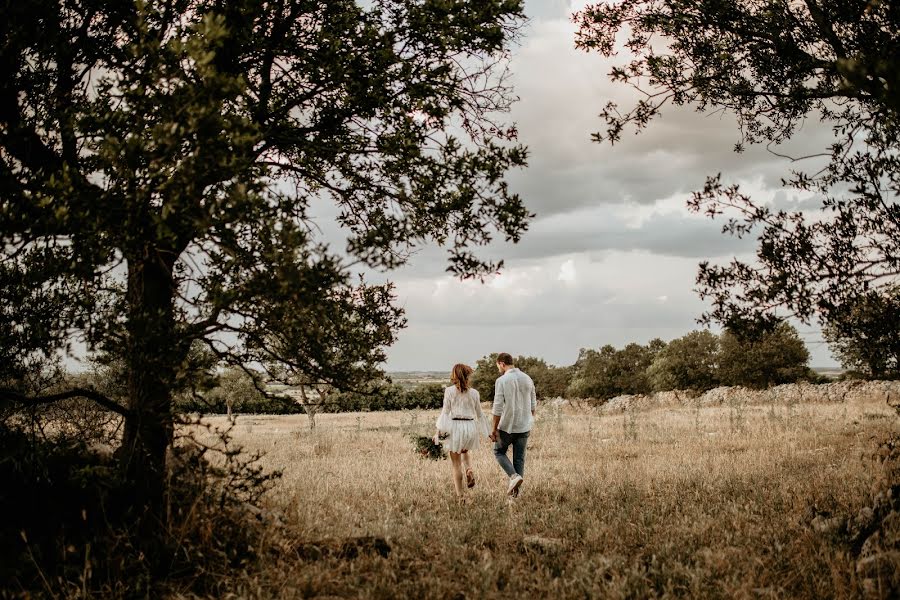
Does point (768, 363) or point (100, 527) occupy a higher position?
point (100, 527)

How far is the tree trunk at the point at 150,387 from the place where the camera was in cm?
443

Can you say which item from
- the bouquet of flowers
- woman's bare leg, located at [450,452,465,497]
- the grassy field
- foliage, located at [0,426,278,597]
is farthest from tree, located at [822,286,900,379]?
the bouquet of flowers

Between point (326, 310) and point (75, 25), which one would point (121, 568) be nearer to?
A: point (326, 310)

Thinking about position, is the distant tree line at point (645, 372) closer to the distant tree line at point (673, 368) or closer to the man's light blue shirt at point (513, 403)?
the distant tree line at point (673, 368)

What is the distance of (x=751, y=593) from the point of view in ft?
15.9

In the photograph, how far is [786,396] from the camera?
3331 cm

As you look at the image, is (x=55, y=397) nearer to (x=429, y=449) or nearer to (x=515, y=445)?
(x=515, y=445)

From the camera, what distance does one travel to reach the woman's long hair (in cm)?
982

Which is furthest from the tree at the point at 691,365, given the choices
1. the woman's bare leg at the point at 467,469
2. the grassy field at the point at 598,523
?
the woman's bare leg at the point at 467,469

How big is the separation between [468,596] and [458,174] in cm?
425

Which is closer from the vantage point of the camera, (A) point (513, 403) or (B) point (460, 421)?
(A) point (513, 403)

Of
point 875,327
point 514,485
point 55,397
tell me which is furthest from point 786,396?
point 55,397

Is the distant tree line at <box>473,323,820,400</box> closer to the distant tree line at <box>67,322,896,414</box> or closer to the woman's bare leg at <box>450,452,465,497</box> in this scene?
the distant tree line at <box>67,322,896,414</box>

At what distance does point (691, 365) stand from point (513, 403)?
64.1 metres
